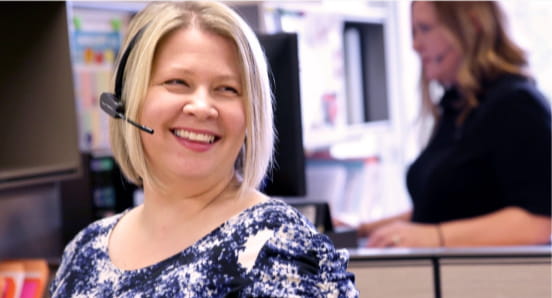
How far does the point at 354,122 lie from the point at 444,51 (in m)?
1.25

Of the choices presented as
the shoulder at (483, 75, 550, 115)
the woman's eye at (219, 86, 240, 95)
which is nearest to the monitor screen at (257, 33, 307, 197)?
the woman's eye at (219, 86, 240, 95)

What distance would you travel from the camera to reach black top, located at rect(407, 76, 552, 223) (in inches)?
91.1

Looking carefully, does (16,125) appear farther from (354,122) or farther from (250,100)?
(354,122)

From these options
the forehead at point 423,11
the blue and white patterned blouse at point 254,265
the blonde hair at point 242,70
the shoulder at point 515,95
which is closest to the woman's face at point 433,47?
the forehead at point 423,11

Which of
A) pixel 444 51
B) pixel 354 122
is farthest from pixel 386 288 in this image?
pixel 354 122

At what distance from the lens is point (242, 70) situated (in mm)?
1192

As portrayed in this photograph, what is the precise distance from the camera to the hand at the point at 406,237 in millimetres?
2262

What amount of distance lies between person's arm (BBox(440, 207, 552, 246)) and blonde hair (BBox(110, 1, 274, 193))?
124 cm

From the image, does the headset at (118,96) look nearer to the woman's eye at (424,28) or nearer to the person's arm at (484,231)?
the person's arm at (484,231)

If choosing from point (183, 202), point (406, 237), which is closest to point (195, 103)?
point (183, 202)

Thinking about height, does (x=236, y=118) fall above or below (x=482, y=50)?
below

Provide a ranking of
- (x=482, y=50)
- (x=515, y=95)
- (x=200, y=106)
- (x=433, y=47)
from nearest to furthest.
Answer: (x=200, y=106)
(x=515, y=95)
(x=482, y=50)
(x=433, y=47)

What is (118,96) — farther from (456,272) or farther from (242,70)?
(456,272)

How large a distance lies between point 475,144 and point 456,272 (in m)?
0.88
